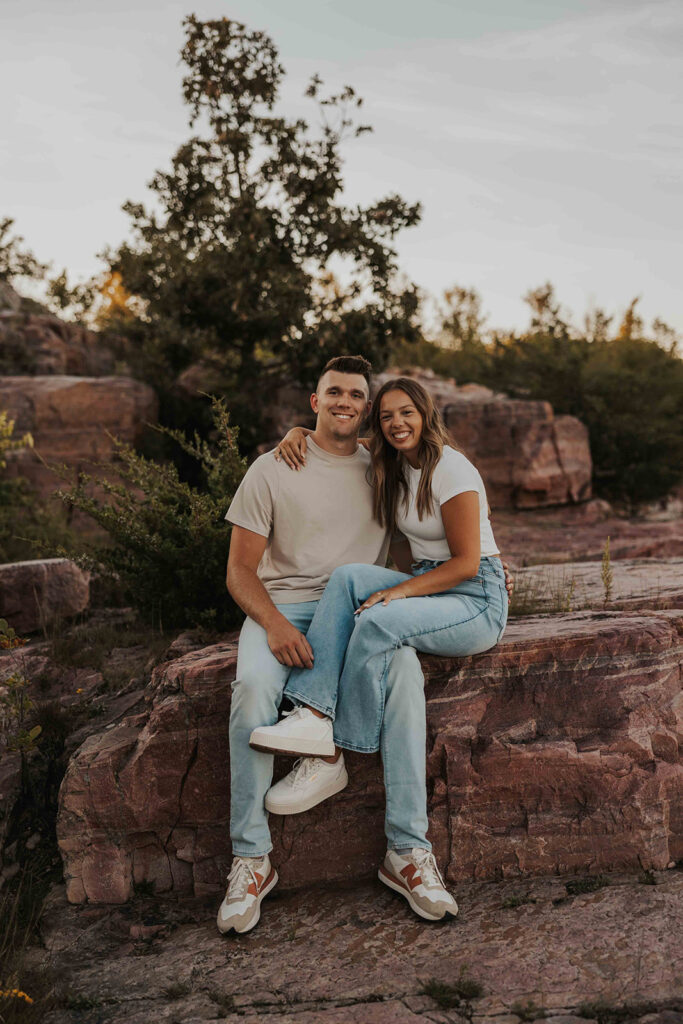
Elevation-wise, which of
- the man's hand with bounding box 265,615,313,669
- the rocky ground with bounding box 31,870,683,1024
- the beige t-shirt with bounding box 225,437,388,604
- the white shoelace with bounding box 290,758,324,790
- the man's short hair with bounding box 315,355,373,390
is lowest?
the rocky ground with bounding box 31,870,683,1024

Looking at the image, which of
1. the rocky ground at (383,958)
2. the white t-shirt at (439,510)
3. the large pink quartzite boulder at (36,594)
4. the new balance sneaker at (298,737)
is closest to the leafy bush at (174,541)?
the large pink quartzite boulder at (36,594)

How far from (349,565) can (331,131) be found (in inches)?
401

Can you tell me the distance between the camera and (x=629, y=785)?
3.46 metres

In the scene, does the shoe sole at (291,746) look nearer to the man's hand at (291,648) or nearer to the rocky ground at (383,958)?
the man's hand at (291,648)

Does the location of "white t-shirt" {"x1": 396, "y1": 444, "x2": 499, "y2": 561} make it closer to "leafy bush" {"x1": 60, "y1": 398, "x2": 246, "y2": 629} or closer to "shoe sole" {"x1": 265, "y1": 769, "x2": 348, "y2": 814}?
"shoe sole" {"x1": 265, "y1": 769, "x2": 348, "y2": 814}

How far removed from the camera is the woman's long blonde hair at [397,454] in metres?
3.71

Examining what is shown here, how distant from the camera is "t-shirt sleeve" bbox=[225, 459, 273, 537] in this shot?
12.0 feet

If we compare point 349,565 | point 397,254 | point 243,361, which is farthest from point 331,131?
point 349,565

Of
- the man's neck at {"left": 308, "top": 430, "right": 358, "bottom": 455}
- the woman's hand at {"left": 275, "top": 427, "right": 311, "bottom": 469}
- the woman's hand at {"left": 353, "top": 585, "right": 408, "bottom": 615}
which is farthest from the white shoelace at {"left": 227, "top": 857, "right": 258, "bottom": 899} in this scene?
the man's neck at {"left": 308, "top": 430, "right": 358, "bottom": 455}

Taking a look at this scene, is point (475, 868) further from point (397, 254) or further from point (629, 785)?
point (397, 254)

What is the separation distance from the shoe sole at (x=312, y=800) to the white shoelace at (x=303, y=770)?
66mm

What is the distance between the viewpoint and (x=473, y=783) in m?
3.46

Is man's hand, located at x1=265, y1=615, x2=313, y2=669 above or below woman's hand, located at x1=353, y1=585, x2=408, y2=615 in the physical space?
below

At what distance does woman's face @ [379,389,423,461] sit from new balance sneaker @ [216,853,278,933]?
1826mm
